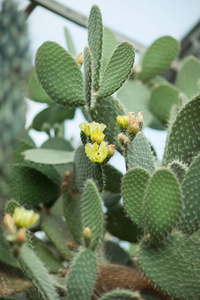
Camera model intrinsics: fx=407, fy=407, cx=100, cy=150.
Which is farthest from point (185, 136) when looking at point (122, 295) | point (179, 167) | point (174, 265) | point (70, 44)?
point (70, 44)

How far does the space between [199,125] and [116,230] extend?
0.51 m

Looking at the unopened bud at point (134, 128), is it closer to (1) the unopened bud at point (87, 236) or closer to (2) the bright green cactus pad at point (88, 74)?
(2) the bright green cactus pad at point (88, 74)

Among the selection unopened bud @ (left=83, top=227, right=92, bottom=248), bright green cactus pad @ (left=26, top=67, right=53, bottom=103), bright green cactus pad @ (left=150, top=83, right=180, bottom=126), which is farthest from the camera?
bright green cactus pad @ (left=150, top=83, right=180, bottom=126)

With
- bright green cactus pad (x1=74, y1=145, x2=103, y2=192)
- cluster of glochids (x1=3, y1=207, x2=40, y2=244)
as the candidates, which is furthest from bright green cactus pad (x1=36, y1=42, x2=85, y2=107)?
cluster of glochids (x1=3, y1=207, x2=40, y2=244)

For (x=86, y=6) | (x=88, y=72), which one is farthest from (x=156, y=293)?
(x=86, y=6)

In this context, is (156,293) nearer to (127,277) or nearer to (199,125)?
(127,277)

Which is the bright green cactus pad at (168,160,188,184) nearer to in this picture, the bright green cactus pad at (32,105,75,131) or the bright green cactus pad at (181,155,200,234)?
the bright green cactus pad at (181,155,200,234)

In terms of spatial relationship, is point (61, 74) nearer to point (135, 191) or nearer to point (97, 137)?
point (97, 137)

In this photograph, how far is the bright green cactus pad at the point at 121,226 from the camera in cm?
134

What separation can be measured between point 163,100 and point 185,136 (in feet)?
1.96

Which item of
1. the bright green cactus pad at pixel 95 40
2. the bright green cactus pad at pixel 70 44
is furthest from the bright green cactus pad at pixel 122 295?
the bright green cactus pad at pixel 70 44

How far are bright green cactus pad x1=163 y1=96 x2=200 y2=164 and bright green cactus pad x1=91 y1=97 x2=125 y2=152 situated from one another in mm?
143

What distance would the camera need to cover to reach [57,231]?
1.22 meters

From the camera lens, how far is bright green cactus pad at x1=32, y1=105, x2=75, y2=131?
4.84 ft
